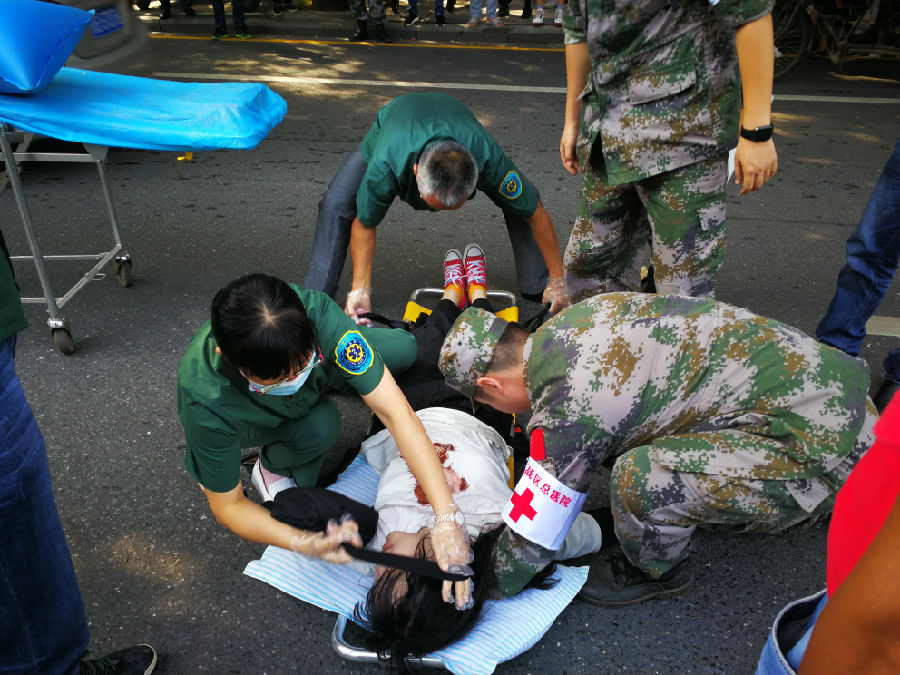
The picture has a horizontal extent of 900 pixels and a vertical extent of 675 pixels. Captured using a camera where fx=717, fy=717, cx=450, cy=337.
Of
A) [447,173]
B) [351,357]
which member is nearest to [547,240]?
[447,173]

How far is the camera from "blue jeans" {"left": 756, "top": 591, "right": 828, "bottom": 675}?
1.05 m

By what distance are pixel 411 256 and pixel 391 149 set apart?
1.15m

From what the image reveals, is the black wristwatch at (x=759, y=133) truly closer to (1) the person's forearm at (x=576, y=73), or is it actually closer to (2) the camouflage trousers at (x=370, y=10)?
(1) the person's forearm at (x=576, y=73)

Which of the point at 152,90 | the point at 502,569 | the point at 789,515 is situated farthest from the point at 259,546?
the point at 152,90

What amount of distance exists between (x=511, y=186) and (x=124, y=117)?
146 cm

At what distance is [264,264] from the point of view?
371 cm

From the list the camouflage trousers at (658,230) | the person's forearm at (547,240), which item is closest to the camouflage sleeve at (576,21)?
the camouflage trousers at (658,230)

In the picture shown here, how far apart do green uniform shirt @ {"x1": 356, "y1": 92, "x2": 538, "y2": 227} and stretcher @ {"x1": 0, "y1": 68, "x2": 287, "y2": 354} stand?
0.44 meters

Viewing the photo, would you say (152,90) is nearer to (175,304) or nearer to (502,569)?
(175,304)

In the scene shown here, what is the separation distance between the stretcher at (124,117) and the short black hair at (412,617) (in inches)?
64.1

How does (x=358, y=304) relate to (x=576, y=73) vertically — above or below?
below

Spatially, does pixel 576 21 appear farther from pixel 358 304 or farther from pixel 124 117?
pixel 124 117

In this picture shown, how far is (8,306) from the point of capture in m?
1.39

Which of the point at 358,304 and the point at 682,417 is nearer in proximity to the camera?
the point at 682,417
